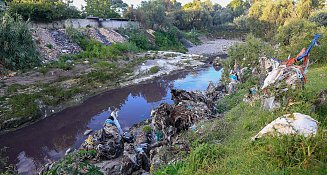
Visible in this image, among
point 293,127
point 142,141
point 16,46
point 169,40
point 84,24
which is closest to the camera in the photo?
point 293,127

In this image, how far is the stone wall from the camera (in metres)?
29.7

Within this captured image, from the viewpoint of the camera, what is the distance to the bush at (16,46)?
18.4 m

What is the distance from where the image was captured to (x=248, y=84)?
1366 centimetres

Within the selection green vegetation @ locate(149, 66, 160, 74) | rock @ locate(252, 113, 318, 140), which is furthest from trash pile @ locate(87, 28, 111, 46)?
rock @ locate(252, 113, 318, 140)

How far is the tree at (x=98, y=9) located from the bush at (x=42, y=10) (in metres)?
6.82

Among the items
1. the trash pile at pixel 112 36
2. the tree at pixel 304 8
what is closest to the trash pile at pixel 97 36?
the trash pile at pixel 112 36

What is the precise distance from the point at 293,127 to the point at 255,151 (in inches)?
30.1

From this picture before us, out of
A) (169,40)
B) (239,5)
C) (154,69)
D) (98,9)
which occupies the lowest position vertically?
(154,69)

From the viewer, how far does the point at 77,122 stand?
1391 cm

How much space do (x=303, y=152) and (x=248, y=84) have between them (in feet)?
33.9

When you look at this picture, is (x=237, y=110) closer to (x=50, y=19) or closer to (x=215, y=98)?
(x=215, y=98)


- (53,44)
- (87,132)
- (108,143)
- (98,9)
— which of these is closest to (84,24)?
(98,9)

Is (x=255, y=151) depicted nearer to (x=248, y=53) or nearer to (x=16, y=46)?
(x=248, y=53)

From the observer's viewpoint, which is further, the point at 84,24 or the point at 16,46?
the point at 84,24
